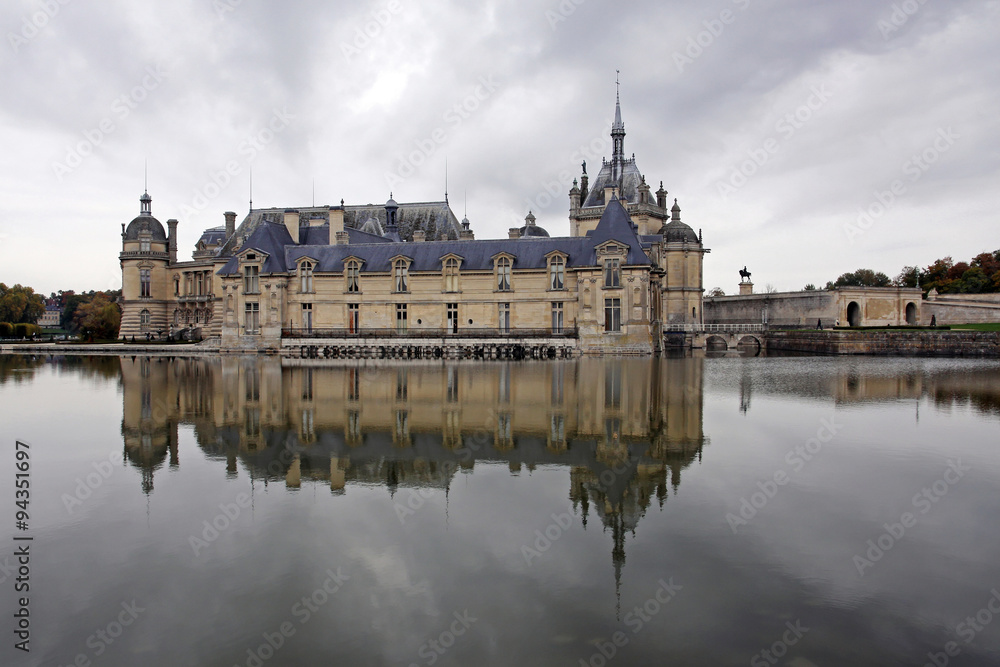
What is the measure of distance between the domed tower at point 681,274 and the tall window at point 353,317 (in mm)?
25778

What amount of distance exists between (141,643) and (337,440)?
7035mm

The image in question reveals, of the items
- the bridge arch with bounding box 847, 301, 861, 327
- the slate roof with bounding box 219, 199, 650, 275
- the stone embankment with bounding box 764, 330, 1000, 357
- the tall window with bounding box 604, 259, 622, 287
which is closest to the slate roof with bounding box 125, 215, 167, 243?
the slate roof with bounding box 219, 199, 650, 275

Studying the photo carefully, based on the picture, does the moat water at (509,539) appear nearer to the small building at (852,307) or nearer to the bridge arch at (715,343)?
the bridge arch at (715,343)

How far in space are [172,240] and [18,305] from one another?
120 feet

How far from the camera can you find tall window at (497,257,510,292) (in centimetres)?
4216

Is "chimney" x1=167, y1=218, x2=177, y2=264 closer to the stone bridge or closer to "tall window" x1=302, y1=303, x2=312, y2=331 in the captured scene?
"tall window" x1=302, y1=303, x2=312, y2=331

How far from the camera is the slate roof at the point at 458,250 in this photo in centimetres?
3997

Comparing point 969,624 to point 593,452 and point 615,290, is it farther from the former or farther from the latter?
point 615,290

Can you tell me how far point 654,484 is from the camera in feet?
29.9

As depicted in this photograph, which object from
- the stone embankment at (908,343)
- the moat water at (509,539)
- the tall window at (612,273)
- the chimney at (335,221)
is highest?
the chimney at (335,221)

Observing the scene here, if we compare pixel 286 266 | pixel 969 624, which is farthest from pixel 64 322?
pixel 969 624

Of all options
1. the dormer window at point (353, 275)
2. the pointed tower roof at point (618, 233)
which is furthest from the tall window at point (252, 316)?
the pointed tower roof at point (618, 233)

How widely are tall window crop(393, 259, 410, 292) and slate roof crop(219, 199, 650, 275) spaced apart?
0.50 meters

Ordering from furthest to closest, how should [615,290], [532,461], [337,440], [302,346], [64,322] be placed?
1. [64,322]
2. [302,346]
3. [615,290]
4. [337,440]
5. [532,461]
